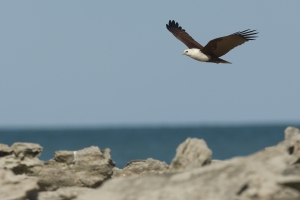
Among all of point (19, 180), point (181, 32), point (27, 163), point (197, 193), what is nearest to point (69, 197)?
point (19, 180)

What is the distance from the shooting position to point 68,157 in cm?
1302

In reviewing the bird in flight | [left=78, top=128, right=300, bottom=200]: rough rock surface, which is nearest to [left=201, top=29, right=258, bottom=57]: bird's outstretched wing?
the bird in flight

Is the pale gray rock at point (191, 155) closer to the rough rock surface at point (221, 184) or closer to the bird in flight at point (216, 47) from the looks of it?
the rough rock surface at point (221, 184)

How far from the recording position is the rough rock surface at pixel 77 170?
11.9 metres

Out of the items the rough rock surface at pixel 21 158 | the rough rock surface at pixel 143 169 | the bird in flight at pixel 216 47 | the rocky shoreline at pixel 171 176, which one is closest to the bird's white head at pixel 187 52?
the bird in flight at pixel 216 47

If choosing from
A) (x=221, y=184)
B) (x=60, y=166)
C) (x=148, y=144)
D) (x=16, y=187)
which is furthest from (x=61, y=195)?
(x=148, y=144)

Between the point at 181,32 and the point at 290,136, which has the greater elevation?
the point at 181,32

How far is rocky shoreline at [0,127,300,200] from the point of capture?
839cm

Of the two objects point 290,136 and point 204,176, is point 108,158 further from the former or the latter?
point 204,176

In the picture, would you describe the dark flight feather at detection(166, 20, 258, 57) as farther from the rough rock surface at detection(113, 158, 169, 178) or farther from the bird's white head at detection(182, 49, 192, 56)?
the rough rock surface at detection(113, 158, 169, 178)

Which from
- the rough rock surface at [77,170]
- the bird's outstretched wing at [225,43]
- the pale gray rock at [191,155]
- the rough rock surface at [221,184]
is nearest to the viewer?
the rough rock surface at [221,184]

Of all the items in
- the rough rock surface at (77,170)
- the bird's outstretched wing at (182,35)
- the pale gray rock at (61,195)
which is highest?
the bird's outstretched wing at (182,35)

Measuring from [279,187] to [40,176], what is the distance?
4.42 meters

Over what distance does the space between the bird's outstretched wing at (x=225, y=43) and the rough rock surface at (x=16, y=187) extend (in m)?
10.0
